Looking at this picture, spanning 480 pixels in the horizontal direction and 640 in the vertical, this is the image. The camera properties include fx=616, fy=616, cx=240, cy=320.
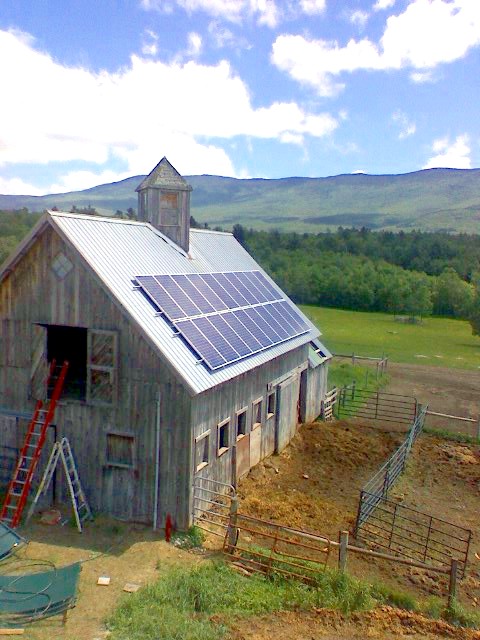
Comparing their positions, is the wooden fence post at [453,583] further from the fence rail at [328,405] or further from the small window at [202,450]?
the fence rail at [328,405]

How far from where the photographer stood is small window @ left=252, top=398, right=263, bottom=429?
825 inches

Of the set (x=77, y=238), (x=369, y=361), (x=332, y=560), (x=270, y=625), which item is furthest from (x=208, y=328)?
(x=369, y=361)

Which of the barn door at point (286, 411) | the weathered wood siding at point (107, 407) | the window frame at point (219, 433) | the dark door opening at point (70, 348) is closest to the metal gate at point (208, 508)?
the weathered wood siding at point (107, 407)

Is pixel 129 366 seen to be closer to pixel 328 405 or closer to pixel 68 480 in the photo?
pixel 68 480

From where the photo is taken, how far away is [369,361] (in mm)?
47156

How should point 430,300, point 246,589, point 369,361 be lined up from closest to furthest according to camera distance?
1. point 246,589
2. point 369,361
3. point 430,300

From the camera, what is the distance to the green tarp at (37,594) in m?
11.9

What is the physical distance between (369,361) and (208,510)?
105 feet

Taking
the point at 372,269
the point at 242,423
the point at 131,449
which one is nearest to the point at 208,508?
the point at 131,449

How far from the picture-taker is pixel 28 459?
1769cm

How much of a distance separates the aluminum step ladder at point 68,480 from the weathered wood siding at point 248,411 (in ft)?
10.6

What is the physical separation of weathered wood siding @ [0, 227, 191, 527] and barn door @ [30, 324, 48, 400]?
0.59 feet

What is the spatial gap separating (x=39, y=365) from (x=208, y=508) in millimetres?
6271

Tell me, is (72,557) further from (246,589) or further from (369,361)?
(369,361)
